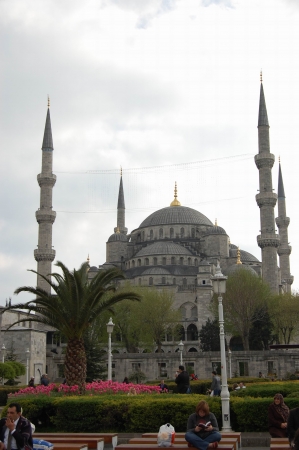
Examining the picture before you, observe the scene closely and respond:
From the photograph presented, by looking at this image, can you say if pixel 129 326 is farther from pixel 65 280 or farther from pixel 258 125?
pixel 65 280

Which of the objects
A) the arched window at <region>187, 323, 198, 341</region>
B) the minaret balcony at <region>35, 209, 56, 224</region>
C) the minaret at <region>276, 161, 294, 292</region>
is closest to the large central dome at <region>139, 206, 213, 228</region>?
the minaret at <region>276, 161, 294, 292</region>

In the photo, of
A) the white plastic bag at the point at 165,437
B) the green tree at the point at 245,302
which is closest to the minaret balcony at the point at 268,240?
the green tree at the point at 245,302

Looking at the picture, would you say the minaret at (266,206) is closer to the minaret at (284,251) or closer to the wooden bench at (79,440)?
the minaret at (284,251)

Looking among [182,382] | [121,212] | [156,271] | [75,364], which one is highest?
[121,212]

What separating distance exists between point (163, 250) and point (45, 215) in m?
17.6

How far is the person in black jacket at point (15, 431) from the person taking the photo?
7.71 m

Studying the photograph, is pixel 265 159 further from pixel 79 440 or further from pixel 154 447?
pixel 154 447

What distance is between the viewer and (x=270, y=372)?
1612 inches

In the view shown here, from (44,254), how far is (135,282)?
13.7 meters

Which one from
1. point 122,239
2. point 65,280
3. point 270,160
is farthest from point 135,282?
point 65,280

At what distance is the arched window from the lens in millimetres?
62375

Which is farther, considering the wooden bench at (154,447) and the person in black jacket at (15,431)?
the wooden bench at (154,447)

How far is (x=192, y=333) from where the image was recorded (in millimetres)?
62594

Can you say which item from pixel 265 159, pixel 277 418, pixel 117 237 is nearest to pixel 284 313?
pixel 265 159
